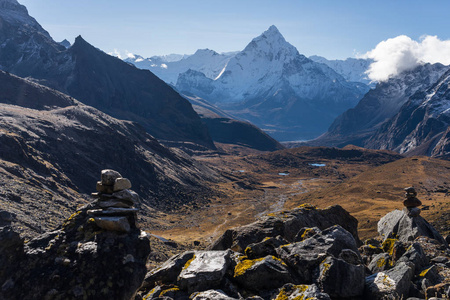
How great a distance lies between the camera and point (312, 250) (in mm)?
14391

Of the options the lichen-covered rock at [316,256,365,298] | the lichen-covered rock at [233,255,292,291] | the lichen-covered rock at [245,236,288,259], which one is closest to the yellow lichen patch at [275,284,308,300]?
the lichen-covered rock at [233,255,292,291]

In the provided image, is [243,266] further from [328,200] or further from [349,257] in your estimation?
[328,200]

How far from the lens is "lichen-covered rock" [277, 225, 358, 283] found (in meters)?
13.4

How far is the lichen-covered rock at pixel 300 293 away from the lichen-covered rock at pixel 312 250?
1513 millimetres

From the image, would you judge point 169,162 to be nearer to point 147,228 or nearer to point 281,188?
point 281,188

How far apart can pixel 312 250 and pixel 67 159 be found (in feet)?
365

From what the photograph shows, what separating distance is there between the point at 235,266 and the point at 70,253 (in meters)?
5.85

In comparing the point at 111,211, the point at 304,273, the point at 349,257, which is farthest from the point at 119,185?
the point at 349,257

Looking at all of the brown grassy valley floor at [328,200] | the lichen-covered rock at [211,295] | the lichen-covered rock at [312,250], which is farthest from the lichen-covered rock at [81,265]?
the brown grassy valley floor at [328,200]

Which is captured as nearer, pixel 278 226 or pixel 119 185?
Answer: pixel 119 185

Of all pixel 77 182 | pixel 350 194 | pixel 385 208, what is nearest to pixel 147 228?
pixel 77 182

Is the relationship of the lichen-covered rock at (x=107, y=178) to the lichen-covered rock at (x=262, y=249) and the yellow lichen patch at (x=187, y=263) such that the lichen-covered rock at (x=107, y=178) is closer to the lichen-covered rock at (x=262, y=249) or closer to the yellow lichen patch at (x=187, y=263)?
the yellow lichen patch at (x=187, y=263)

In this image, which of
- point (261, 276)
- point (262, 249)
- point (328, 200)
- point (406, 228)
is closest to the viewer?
point (261, 276)

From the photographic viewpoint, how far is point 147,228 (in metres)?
90.4
